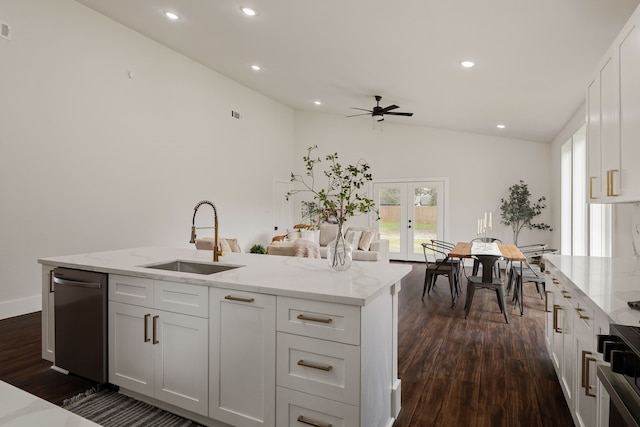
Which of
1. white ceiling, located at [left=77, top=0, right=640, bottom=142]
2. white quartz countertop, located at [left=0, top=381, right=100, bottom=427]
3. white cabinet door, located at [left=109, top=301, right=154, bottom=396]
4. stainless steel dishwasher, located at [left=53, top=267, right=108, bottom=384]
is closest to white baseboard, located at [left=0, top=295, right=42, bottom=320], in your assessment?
stainless steel dishwasher, located at [left=53, top=267, right=108, bottom=384]

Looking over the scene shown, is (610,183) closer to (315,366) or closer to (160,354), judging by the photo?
(315,366)

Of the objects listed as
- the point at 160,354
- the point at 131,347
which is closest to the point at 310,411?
the point at 160,354

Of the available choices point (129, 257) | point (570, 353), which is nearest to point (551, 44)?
point (570, 353)

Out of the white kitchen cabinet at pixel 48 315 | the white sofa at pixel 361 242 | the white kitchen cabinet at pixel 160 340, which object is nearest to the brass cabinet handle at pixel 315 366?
the white kitchen cabinet at pixel 160 340

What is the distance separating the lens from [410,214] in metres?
9.18

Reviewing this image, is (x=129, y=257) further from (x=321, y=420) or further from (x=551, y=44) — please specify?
(x=551, y=44)

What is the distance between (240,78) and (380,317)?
22.4 ft

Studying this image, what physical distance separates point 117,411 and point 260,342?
3.75 feet

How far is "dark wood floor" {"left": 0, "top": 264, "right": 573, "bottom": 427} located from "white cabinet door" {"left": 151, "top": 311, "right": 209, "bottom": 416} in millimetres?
802

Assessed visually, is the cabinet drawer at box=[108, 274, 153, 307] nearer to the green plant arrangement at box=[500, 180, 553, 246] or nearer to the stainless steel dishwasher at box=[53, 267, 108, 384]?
the stainless steel dishwasher at box=[53, 267, 108, 384]

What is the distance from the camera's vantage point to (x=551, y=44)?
3.25 metres

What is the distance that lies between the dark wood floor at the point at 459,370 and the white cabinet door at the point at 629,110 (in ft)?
4.77

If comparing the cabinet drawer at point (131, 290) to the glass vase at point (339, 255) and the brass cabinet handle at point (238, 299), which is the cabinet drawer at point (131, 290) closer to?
the brass cabinet handle at point (238, 299)

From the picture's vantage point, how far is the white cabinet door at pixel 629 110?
5.65 feet
